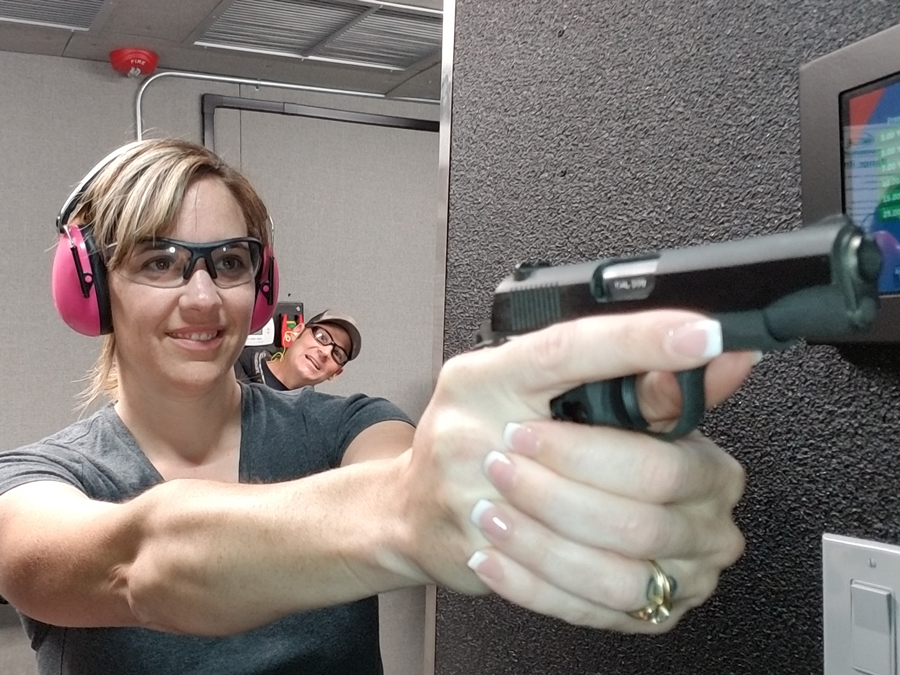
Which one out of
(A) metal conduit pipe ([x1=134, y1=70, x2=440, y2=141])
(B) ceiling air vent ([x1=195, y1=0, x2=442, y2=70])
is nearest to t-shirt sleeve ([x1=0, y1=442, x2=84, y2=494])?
(B) ceiling air vent ([x1=195, y1=0, x2=442, y2=70])

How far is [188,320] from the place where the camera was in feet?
3.34

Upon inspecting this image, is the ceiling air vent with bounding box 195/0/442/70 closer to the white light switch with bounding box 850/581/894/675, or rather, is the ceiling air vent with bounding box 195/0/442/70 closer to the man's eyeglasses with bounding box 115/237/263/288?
the man's eyeglasses with bounding box 115/237/263/288

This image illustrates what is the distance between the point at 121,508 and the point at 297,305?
2359mm

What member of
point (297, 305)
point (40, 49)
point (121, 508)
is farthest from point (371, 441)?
point (40, 49)

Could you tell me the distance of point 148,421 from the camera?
1057 millimetres

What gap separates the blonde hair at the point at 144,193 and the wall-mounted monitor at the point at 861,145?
31.7 inches

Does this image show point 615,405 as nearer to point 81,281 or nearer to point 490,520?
point 490,520

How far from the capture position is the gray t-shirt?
92 centimetres

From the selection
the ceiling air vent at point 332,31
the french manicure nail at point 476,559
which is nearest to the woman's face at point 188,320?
the french manicure nail at point 476,559

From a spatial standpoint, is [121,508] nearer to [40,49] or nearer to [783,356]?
[783,356]

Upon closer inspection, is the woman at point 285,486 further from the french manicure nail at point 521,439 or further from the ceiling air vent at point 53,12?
the ceiling air vent at point 53,12

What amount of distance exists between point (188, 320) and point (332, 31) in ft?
5.51

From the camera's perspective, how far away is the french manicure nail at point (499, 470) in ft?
1.26

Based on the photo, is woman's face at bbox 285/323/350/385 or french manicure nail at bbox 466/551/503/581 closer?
french manicure nail at bbox 466/551/503/581
